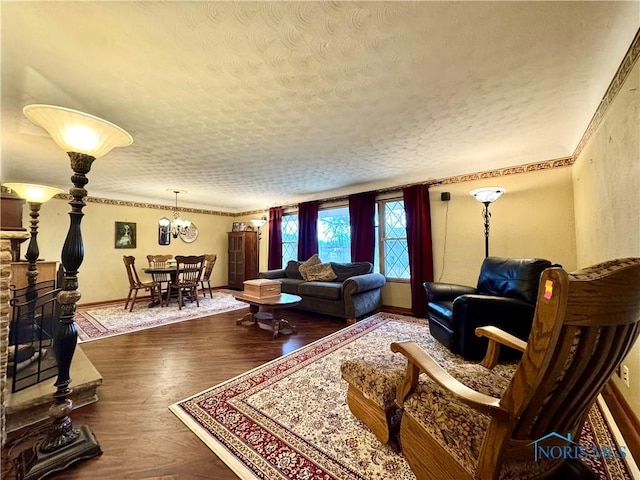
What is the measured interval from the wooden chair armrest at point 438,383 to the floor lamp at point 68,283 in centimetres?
165

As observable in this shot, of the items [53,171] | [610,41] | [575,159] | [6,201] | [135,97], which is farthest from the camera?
[53,171]

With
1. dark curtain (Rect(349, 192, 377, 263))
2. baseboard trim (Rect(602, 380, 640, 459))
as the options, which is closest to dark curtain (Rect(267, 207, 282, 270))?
dark curtain (Rect(349, 192, 377, 263))

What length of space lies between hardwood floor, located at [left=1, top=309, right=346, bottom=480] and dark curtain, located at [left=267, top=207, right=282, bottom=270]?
7.95ft

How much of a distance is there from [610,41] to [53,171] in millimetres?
6208

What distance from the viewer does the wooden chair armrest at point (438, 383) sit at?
0.74m

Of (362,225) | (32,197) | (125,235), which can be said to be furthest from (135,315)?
(362,225)

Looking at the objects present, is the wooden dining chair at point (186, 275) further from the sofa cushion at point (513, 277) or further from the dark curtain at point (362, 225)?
the sofa cushion at point (513, 277)

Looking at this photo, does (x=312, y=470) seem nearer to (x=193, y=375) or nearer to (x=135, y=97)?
(x=193, y=375)

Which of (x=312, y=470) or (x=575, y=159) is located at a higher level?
(x=575, y=159)

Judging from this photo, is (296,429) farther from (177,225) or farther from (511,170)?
(177,225)

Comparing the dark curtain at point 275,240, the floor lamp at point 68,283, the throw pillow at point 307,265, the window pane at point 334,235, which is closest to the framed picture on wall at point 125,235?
the dark curtain at point 275,240

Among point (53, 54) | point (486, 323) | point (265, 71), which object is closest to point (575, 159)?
point (486, 323)

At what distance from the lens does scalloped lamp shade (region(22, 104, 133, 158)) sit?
1203 millimetres

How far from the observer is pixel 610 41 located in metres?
1.44
